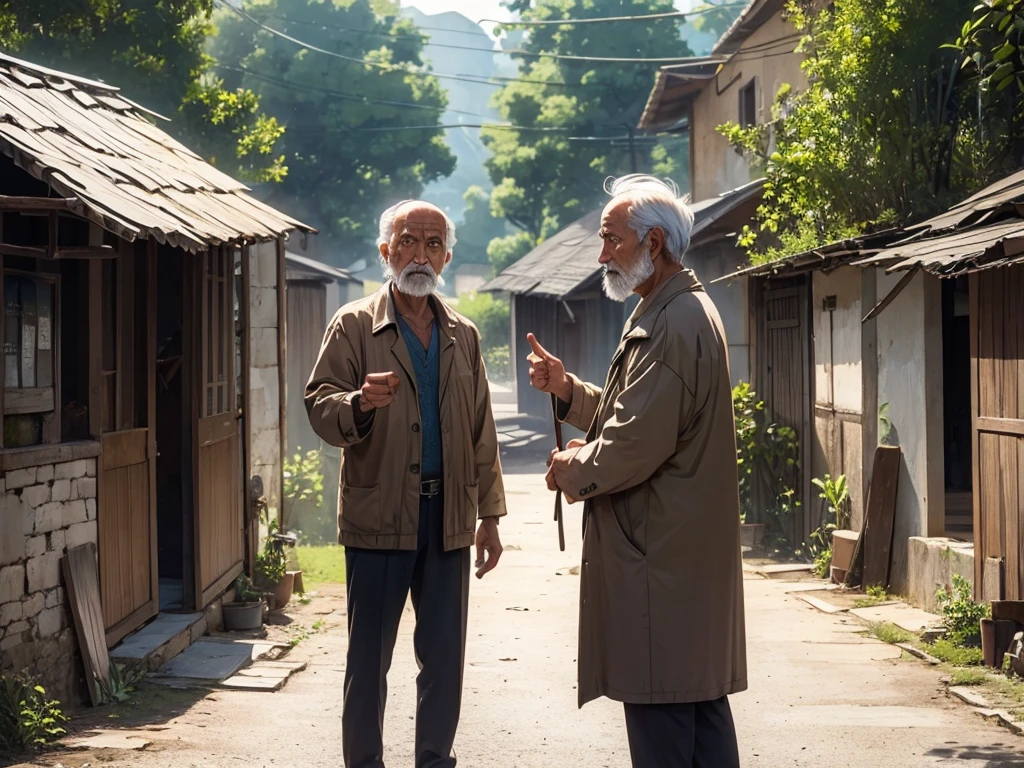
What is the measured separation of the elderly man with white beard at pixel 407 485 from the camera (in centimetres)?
494

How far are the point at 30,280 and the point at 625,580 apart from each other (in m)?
4.06

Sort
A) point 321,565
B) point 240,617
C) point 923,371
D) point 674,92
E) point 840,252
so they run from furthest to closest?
point 674,92, point 321,565, point 923,371, point 840,252, point 240,617

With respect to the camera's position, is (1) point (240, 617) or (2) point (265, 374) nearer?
(1) point (240, 617)

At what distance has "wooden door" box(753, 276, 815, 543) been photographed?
46.2 ft

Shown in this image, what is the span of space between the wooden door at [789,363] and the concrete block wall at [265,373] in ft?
18.0

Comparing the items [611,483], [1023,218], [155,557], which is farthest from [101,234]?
[1023,218]

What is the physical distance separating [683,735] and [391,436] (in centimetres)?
155

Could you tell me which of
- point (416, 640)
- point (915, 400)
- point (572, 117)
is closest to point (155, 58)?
point (915, 400)

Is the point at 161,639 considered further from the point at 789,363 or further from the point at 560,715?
the point at 789,363

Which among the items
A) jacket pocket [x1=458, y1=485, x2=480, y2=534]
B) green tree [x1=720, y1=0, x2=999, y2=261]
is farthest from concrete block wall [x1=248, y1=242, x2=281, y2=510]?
jacket pocket [x1=458, y1=485, x2=480, y2=534]

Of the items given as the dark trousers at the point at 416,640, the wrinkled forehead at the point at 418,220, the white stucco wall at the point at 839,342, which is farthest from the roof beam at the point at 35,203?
the white stucco wall at the point at 839,342

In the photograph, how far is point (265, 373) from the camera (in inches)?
463

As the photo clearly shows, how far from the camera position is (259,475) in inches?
455

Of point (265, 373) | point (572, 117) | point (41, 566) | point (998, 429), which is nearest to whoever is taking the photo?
point (41, 566)
